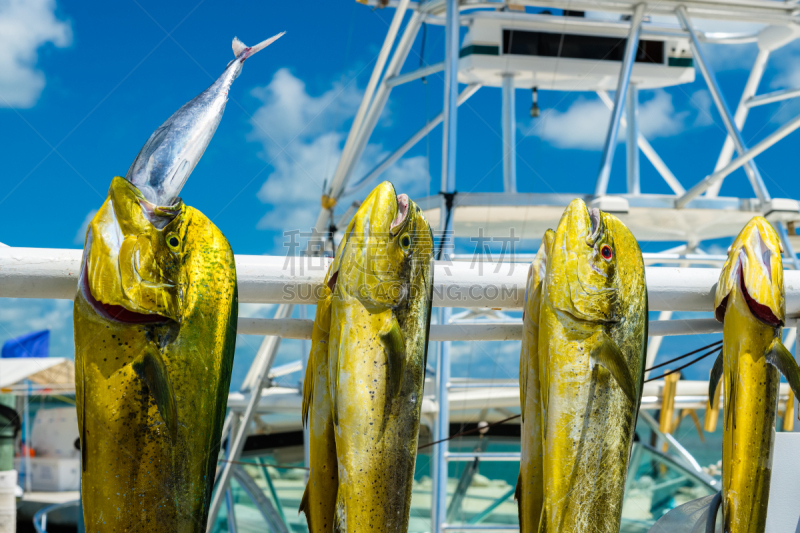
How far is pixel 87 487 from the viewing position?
1229 millimetres

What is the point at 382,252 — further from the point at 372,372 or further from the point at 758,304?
the point at 758,304

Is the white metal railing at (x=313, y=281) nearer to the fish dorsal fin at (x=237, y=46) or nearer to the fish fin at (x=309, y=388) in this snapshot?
the fish fin at (x=309, y=388)

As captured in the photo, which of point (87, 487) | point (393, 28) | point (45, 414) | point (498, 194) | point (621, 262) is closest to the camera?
point (87, 487)

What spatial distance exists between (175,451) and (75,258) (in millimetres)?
454

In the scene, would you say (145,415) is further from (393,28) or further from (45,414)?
(45,414)

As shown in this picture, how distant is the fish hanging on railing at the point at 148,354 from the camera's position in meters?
1.22

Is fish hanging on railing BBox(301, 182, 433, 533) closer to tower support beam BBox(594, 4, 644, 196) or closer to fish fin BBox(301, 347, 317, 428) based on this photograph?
fish fin BBox(301, 347, 317, 428)

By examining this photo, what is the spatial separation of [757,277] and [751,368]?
9.4 inches

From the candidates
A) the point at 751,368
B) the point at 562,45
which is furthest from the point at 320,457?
the point at 562,45

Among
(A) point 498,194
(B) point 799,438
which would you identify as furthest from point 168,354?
(A) point 498,194

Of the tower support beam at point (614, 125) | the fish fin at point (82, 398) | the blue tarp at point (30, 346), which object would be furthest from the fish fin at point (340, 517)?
the blue tarp at point (30, 346)

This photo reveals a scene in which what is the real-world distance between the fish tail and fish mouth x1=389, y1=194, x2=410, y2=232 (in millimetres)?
450

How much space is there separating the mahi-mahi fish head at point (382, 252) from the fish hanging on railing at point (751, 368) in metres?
0.84

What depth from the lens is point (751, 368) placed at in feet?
5.63
